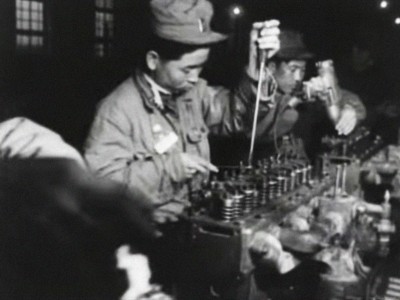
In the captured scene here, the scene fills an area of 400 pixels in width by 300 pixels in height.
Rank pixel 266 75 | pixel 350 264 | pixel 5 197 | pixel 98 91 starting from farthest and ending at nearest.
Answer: pixel 98 91, pixel 266 75, pixel 5 197, pixel 350 264

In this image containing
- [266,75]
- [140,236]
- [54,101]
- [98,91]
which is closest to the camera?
[140,236]

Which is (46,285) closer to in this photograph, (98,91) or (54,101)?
(54,101)

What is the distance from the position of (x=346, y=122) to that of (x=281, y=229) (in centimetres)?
71

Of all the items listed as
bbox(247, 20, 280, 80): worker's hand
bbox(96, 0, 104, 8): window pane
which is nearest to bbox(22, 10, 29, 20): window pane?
bbox(96, 0, 104, 8): window pane

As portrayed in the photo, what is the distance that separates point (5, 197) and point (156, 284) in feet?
1.20

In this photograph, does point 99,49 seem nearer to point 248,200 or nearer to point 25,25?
point 25,25

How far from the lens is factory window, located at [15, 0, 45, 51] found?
1.21 m

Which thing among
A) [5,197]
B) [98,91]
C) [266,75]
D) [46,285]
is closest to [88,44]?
[98,91]

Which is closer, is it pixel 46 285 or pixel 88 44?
pixel 46 285

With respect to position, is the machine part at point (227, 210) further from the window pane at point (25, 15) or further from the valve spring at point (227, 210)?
the window pane at point (25, 15)

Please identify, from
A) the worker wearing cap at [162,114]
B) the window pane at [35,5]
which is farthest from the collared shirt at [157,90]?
the window pane at [35,5]

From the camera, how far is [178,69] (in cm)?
120

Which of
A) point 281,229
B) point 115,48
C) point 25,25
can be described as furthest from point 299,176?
point 25,25

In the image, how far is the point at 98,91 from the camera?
60.6 inches
